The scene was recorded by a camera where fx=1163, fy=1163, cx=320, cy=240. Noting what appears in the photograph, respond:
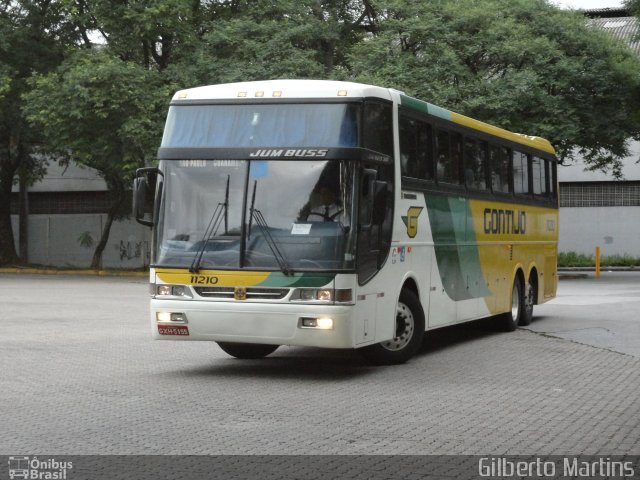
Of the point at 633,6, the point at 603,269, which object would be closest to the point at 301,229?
the point at 633,6

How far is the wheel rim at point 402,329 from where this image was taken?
45.1 ft

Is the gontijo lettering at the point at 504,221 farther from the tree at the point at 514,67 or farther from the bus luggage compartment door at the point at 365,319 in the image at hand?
the tree at the point at 514,67

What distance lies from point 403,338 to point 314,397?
311 centimetres

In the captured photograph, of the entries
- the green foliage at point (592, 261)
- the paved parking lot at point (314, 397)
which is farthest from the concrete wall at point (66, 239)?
the paved parking lot at point (314, 397)

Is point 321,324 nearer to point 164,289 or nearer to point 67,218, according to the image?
point 164,289

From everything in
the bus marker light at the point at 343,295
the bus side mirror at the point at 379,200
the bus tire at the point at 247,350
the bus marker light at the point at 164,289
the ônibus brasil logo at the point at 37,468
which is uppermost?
the bus side mirror at the point at 379,200

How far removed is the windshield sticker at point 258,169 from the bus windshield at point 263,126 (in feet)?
0.67

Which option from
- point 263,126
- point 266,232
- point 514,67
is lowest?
point 266,232

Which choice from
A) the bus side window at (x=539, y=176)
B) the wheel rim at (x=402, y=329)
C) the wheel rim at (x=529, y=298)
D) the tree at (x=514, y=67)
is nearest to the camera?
the wheel rim at (x=402, y=329)

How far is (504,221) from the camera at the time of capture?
18.2 metres

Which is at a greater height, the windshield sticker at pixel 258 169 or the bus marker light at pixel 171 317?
the windshield sticker at pixel 258 169

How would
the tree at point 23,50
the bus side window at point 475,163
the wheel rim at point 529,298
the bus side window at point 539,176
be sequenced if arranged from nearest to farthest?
the bus side window at point 475,163 < the wheel rim at point 529,298 < the bus side window at point 539,176 < the tree at point 23,50

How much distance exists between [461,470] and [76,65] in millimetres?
29406

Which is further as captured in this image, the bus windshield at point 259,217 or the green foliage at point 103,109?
the green foliage at point 103,109
